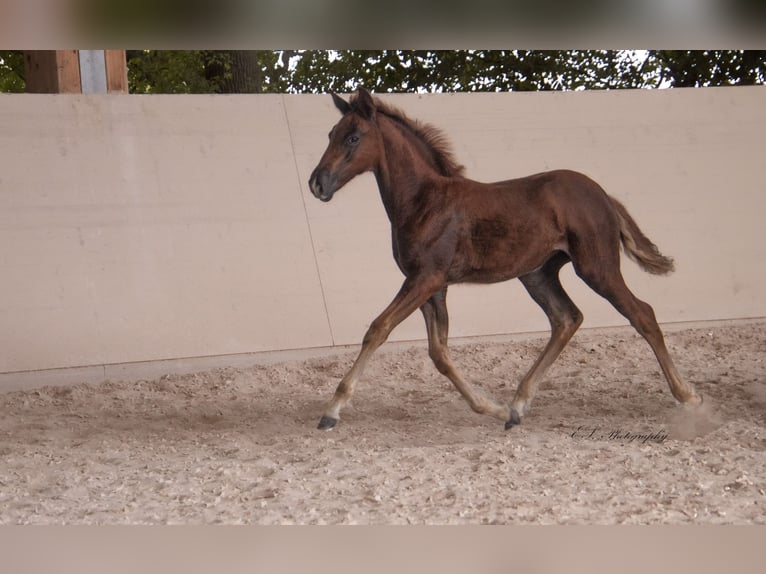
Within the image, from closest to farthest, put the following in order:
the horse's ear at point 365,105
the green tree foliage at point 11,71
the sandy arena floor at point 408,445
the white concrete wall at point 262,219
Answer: the sandy arena floor at point 408,445
the horse's ear at point 365,105
the white concrete wall at point 262,219
the green tree foliage at point 11,71

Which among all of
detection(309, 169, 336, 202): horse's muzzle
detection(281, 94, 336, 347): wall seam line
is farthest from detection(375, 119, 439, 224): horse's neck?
detection(281, 94, 336, 347): wall seam line

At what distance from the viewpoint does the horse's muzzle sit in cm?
416

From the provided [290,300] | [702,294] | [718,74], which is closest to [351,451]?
[290,300]

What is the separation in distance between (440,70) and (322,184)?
6.16 meters

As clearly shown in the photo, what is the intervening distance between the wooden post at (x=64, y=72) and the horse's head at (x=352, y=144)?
320 centimetres

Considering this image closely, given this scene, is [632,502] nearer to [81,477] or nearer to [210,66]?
[81,477]

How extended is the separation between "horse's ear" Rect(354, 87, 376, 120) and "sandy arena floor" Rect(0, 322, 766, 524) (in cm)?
171

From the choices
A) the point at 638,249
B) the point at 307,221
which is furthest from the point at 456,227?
the point at 307,221

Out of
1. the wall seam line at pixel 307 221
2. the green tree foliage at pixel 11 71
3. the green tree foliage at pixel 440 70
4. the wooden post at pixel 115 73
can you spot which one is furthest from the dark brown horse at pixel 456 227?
the green tree foliage at pixel 11 71

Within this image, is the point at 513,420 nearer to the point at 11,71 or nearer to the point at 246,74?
the point at 246,74

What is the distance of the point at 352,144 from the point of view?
4.29 m

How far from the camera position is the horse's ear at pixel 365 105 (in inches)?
168

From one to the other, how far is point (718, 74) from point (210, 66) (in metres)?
6.14

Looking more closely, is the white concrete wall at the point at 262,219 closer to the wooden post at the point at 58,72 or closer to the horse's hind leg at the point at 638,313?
the wooden post at the point at 58,72
